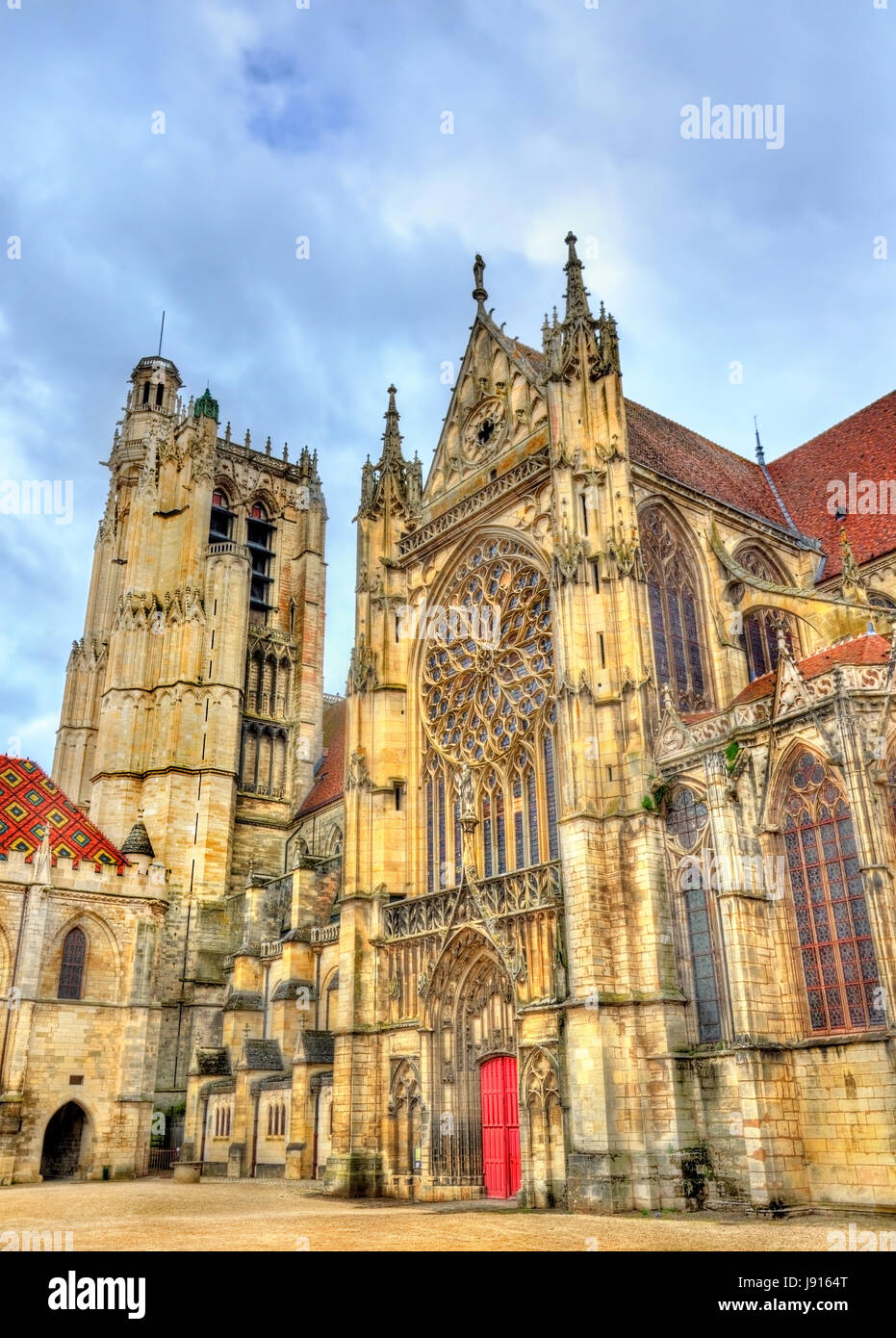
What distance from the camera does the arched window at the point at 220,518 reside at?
48906 mm

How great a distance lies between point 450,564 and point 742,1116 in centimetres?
1499

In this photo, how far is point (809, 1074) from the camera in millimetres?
16156

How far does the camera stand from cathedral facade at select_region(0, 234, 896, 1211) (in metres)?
16.5

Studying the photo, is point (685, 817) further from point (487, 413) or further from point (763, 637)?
point (487, 413)

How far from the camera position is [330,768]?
44.2 meters

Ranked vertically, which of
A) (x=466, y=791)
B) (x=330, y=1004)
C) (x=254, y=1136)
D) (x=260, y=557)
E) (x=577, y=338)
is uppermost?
(x=260, y=557)

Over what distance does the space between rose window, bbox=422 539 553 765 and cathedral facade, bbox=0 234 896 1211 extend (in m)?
0.09

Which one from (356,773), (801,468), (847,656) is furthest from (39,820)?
(801,468)

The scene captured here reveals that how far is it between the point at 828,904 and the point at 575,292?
14500 mm

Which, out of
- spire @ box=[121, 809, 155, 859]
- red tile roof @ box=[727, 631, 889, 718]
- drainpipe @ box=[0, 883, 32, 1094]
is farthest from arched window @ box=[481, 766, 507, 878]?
spire @ box=[121, 809, 155, 859]

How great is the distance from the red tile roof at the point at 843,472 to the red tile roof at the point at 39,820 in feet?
75.5

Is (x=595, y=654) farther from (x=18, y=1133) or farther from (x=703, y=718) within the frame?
(x=18, y=1133)

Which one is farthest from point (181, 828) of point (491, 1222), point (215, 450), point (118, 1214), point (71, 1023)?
point (491, 1222)

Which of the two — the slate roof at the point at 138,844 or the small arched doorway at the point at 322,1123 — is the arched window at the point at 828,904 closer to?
the small arched doorway at the point at 322,1123
